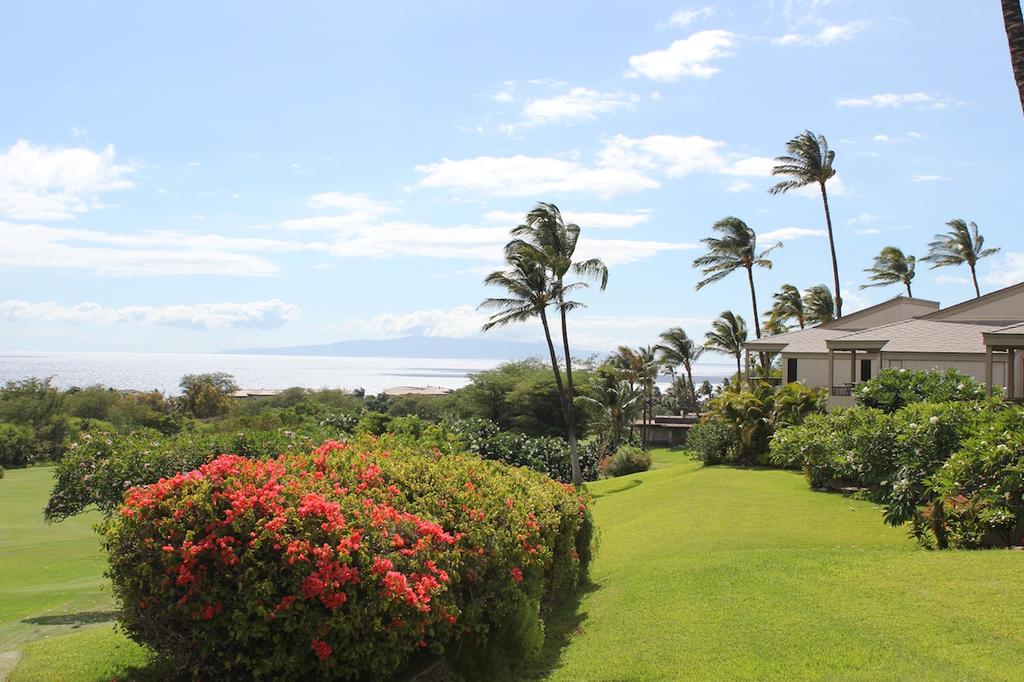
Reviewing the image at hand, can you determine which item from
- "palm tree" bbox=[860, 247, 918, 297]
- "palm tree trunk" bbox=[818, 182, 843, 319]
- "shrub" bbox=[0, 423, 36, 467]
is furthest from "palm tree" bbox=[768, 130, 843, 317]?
"shrub" bbox=[0, 423, 36, 467]

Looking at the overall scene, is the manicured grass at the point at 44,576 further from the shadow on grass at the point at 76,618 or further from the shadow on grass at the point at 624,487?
the shadow on grass at the point at 624,487

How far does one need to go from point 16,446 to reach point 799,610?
240ft

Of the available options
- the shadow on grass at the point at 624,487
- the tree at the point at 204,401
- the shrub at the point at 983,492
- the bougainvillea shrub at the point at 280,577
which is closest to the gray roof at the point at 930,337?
the shadow on grass at the point at 624,487

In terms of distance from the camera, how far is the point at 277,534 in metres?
6.77

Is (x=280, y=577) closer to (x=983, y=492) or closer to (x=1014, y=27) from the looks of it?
(x=983, y=492)

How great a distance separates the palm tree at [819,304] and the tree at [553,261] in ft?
84.6

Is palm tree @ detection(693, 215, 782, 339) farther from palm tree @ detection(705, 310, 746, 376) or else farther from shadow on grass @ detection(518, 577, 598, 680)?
shadow on grass @ detection(518, 577, 598, 680)

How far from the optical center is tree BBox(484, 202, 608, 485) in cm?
3956

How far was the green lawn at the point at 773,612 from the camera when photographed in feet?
24.2

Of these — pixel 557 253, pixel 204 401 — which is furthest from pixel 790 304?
pixel 204 401

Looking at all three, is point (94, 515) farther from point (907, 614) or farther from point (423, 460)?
point (907, 614)

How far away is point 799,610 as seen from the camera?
880cm

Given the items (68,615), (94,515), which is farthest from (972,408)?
(94,515)

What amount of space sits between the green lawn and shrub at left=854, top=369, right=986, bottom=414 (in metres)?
5.27
